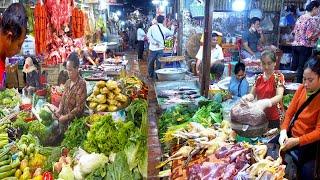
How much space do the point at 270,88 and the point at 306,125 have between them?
1075mm

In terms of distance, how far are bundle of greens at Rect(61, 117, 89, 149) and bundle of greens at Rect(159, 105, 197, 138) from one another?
1.27 m

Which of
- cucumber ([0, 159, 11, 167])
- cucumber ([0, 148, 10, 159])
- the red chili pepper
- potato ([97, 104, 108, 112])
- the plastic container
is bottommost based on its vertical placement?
the red chili pepper

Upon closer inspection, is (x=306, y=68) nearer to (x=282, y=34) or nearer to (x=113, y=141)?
(x=113, y=141)

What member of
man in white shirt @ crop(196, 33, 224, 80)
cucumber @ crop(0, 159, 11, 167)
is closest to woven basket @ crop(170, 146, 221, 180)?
cucumber @ crop(0, 159, 11, 167)

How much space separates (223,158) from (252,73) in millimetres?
4453

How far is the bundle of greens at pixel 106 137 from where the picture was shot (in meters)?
4.03

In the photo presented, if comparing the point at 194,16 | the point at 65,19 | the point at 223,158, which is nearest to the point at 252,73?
the point at 194,16

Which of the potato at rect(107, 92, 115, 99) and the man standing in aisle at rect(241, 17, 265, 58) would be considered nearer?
the potato at rect(107, 92, 115, 99)

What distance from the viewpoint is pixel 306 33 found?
8.98 meters

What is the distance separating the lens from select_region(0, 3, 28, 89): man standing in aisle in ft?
11.9

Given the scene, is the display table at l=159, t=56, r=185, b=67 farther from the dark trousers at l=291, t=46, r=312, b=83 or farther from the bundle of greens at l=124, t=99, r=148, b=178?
the bundle of greens at l=124, t=99, r=148, b=178

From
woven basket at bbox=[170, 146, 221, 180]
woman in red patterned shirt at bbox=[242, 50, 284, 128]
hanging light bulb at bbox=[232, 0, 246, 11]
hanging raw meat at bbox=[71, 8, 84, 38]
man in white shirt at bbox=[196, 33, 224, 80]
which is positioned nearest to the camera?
woven basket at bbox=[170, 146, 221, 180]

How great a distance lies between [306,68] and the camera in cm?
393

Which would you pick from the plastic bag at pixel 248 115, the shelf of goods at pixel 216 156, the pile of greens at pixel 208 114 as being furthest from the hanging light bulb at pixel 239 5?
the plastic bag at pixel 248 115
